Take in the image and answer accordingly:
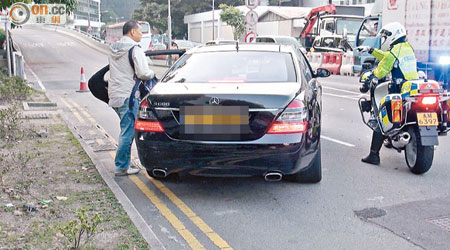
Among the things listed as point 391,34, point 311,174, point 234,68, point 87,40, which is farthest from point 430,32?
point 87,40

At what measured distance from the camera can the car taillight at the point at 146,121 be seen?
517 centimetres

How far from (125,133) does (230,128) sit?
1.67m

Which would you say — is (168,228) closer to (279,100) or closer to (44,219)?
(44,219)

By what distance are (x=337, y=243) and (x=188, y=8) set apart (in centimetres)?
6633

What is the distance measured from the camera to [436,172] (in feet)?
21.0

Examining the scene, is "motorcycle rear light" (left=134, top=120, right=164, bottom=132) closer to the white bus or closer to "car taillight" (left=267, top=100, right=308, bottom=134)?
"car taillight" (left=267, top=100, right=308, bottom=134)

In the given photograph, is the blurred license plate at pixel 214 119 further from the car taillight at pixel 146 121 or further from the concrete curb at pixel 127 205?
the concrete curb at pixel 127 205

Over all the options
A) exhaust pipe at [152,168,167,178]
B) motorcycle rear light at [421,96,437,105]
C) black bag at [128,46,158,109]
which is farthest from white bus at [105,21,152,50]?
exhaust pipe at [152,168,167,178]

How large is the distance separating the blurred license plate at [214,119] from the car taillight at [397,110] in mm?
2241

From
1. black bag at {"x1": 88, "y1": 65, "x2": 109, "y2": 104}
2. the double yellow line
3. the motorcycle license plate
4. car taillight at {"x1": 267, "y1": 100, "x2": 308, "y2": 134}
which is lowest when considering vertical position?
the double yellow line

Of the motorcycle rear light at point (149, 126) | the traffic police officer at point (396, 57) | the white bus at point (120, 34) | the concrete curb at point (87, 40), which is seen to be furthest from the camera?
the concrete curb at point (87, 40)

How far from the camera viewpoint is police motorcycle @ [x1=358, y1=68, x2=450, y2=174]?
19.8 feet

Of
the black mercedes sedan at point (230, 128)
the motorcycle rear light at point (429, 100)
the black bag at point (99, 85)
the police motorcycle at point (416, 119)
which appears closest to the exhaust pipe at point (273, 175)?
the black mercedes sedan at point (230, 128)

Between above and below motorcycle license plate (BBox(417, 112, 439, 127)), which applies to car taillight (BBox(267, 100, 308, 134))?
above
